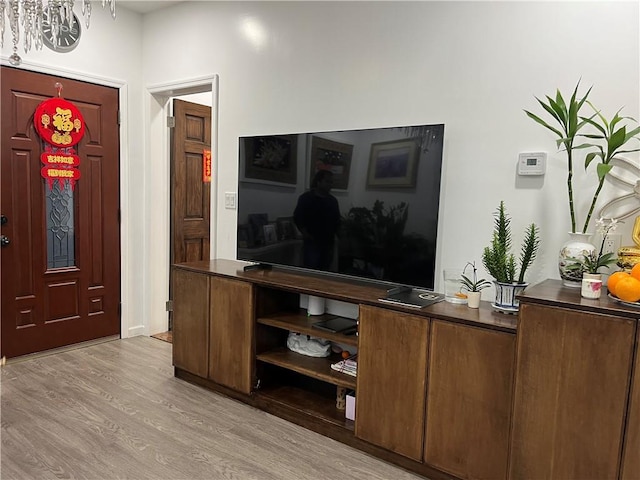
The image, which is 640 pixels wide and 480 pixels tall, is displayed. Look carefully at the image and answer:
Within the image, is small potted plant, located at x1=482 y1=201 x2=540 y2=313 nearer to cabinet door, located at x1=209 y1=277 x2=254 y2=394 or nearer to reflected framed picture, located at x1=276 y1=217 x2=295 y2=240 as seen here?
reflected framed picture, located at x1=276 y1=217 x2=295 y2=240

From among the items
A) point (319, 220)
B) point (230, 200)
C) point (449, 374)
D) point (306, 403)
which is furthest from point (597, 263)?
point (230, 200)

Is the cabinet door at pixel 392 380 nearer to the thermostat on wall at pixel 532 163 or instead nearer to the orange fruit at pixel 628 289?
the orange fruit at pixel 628 289

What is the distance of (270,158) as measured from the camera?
3.00 meters

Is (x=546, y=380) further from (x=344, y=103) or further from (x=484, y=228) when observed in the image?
(x=344, y=103)

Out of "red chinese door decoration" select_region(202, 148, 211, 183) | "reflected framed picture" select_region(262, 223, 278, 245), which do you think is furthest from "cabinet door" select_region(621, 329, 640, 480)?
"red chinese door decoration" select_region(202, 148, 211, 183)

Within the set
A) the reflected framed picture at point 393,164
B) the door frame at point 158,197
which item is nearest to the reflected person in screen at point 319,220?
the reflected framed picture at point 393,164

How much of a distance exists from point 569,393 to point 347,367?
1.14m

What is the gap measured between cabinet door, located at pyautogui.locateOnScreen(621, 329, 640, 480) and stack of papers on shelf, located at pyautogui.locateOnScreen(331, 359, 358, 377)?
1248 mm

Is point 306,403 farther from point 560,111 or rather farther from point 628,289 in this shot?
point 560,111

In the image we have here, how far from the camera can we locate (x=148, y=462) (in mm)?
2258

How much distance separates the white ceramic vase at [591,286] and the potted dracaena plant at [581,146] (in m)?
0.16

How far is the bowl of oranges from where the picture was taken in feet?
5.41

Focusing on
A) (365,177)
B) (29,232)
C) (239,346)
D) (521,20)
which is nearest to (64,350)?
(29,232)

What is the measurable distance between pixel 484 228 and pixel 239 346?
5.20 feet
